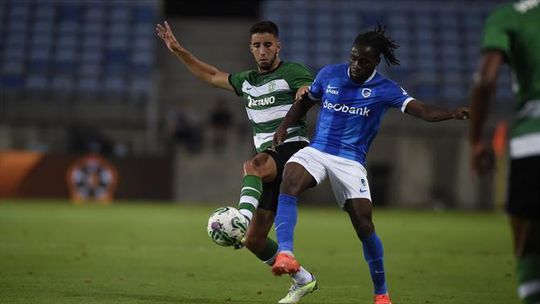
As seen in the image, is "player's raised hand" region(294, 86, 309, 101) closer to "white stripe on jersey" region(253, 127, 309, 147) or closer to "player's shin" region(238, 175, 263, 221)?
"white stripe on jersey" region(253, 127, 309, 147)

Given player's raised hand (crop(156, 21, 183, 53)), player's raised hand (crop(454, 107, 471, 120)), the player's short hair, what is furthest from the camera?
player's raised hand (crop(156, 21, 183, 53))

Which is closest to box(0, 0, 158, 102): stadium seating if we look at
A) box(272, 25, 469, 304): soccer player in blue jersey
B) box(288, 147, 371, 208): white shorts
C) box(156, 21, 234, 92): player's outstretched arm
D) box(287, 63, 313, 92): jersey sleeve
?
box(156, 21, 234, 92): player's outstretched arm

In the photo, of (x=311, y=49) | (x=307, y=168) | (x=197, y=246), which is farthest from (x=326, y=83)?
(x=311, y=49)

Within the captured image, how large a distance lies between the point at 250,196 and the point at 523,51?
3319 millimetres

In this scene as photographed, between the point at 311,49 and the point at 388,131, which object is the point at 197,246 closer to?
the point at 388,131

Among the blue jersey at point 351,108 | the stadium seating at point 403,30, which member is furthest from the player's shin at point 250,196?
the stadium seating at point 403,30

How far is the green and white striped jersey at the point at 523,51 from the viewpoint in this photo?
502 centimetres

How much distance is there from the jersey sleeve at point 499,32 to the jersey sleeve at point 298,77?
3574mm

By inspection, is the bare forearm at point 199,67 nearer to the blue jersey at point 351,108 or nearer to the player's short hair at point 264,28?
the player's short hair at point 264,28

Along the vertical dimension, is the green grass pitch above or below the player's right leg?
below

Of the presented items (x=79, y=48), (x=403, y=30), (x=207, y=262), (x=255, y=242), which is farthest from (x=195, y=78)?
(x=255, y=242)

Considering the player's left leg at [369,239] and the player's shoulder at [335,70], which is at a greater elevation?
the player's shoulder at [335,70]

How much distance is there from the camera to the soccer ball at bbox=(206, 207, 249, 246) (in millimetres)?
7574

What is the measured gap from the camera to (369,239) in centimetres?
775
